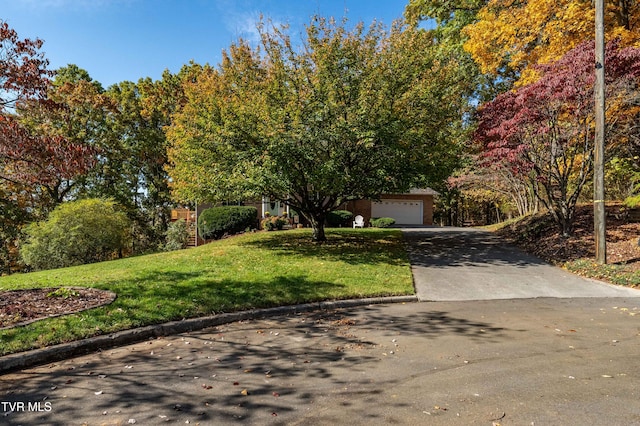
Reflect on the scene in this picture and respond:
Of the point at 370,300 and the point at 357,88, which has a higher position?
the point at 357,88

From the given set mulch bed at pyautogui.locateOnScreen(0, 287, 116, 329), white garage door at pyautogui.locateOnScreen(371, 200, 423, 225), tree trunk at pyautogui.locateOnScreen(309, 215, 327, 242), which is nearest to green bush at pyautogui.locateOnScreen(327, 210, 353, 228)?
white garage door at pyautogui.locateOnScreen(371, 200, 423, 225)

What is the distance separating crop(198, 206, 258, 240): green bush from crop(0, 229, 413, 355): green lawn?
6701 millimetres

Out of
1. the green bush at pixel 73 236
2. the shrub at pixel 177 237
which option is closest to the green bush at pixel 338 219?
the shrub at pixel 177 237

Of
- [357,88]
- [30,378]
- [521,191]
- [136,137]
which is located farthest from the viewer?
[136,137]

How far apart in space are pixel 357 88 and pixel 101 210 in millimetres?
13457

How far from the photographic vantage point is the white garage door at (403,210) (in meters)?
29.7

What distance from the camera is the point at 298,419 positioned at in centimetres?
312

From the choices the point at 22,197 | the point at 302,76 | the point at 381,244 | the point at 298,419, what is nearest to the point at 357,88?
the point at 302,76

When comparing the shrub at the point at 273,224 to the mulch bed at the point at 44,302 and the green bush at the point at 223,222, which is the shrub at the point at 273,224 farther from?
the mulch bed at the point at 44,302

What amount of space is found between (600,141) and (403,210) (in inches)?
808

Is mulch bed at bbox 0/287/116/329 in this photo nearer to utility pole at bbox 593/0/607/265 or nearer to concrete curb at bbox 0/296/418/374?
concrete curb at bbox 0/296/418/374

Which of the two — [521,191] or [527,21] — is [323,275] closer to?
[527,21]

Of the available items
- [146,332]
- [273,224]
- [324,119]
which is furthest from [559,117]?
[273,224]

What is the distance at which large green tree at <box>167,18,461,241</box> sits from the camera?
1108 cm
